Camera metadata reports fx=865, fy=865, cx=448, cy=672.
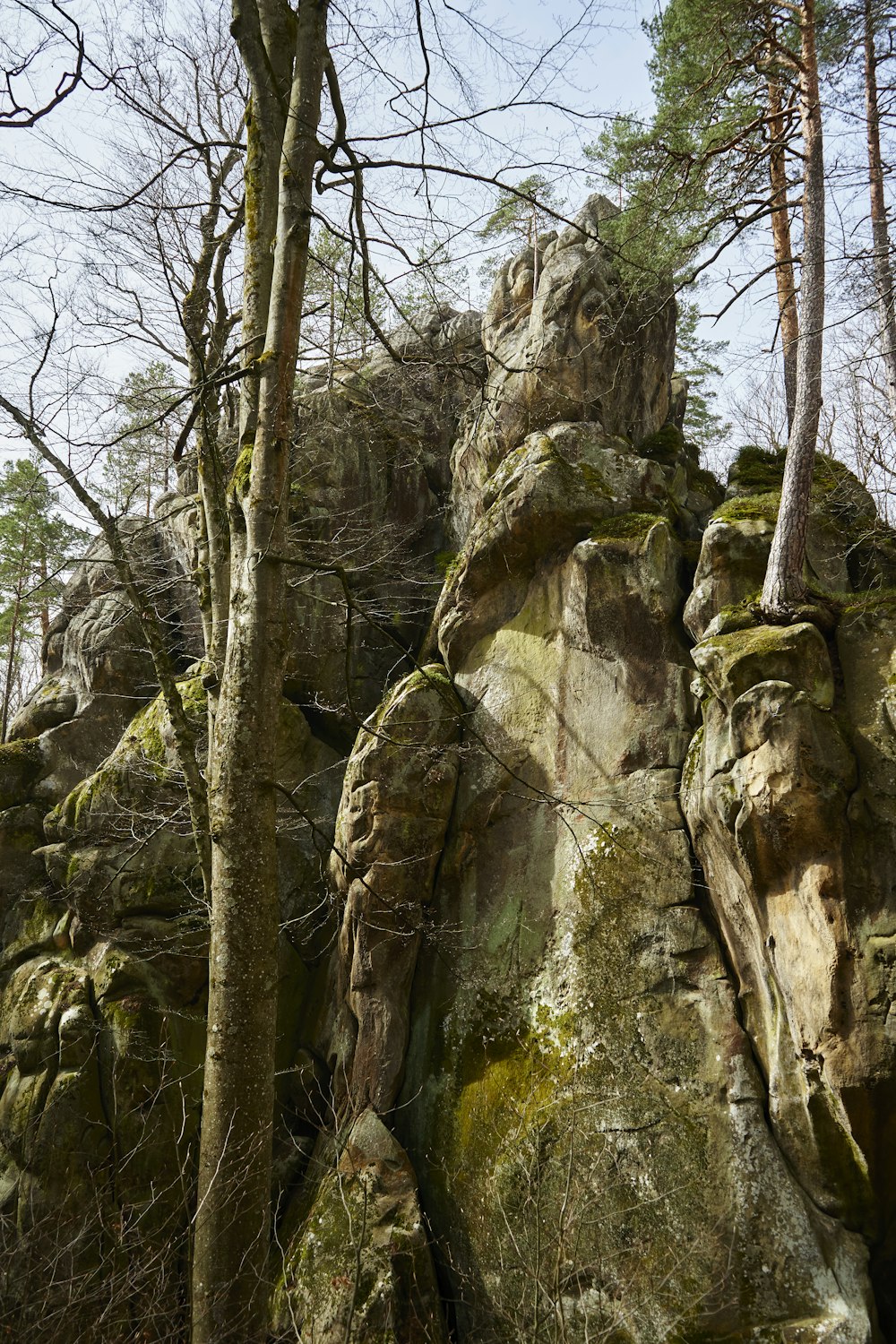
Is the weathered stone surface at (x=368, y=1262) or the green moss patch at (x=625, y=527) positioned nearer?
the weathered stone surface at (x=368, y=1262)

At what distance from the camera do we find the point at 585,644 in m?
9.33

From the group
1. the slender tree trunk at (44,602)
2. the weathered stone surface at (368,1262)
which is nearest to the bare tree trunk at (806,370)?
the weathered stone surface at (368,1262)

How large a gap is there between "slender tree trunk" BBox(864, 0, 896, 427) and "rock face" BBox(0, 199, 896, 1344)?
1.51 metres

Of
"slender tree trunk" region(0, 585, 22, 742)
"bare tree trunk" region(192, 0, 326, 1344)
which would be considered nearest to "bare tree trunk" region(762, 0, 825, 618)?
"bare tree trunk" region(192, 0, 326, 1344)

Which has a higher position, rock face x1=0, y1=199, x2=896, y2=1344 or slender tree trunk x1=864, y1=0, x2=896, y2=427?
slender tree trunk x1=864, y1=0, x2=896, y2=427

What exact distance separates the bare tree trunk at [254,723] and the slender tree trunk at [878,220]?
4.57 meters

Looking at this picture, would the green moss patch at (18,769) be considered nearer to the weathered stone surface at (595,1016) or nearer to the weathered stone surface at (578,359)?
the weathered stone surface at (595,1016)

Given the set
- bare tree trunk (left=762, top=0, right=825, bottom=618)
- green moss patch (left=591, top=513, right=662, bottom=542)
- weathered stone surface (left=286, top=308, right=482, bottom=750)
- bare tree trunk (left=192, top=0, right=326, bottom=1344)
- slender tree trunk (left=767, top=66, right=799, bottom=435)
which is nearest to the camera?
bare tree trunk (left=192, top=0, right=326, bottom=1344)

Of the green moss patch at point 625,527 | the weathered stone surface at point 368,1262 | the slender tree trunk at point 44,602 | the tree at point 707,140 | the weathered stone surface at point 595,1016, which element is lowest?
the weathered stone surface at point 368,1262

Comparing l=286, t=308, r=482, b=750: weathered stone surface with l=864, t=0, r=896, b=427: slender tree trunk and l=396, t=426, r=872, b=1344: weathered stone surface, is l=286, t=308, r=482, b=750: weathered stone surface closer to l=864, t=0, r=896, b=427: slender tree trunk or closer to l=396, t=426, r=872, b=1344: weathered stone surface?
l=396, t=426, r=872, b=1344: weathered stone surface

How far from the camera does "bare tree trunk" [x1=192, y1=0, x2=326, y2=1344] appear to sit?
3.54 metres

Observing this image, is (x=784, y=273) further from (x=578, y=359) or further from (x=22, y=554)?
(x=22, y=554)

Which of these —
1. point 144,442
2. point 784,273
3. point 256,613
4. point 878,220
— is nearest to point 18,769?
point 144,442

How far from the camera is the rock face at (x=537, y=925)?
634cm
